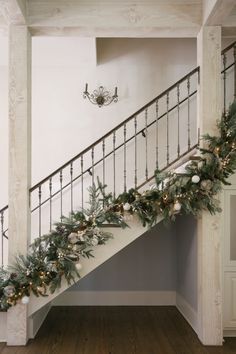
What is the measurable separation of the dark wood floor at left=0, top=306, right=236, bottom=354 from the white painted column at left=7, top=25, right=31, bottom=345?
101cm

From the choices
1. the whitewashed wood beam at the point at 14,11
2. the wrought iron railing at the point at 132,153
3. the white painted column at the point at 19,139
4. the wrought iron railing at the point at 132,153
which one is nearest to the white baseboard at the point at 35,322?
the white painted column at the point at 19,139

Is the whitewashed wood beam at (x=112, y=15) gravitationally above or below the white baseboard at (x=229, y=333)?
above

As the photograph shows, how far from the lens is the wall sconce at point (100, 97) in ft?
19.7

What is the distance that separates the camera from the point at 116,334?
4508 millimetres

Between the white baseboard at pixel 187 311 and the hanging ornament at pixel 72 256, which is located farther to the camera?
the white baseboard at pixel 187 311

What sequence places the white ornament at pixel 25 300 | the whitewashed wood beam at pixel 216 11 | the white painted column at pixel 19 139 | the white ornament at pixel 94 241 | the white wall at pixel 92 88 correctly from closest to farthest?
the whitewashed wood beam at pixel 216 11, the white ornament at pixel 25 300, the white ornament at pixel 94 241, the white painted column at pixel 19 139, the white wall at pixel 92 88

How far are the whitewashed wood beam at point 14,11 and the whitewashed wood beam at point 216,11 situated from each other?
1.91 m

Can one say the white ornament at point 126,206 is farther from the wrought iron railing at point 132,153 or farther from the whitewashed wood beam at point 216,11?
the whitewashed wood beam at point 216,11

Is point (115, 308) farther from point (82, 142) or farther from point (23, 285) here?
point (82, 142)

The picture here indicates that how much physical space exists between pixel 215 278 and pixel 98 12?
312 cm

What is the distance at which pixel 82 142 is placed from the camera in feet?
19.8

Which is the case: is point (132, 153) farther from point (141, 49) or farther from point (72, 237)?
point (72, 237)

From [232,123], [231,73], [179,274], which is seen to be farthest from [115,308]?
[231,73]

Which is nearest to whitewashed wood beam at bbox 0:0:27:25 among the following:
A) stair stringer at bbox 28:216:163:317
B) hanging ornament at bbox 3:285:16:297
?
stair stringer at bbox 28:216:163:317
